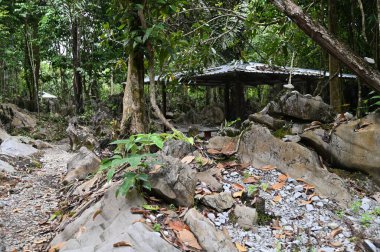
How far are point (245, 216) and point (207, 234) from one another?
52 cm

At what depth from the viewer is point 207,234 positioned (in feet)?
9.74

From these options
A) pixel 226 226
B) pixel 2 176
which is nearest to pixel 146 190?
pixel 226 226

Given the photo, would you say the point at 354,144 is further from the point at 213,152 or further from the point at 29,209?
the point at 29,209

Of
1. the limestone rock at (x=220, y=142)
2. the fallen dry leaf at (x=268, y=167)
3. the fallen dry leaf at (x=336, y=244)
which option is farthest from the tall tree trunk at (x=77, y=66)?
the fallen dry leaf at (x=336, y=244)

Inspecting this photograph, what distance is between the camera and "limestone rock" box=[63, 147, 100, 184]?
564 cm

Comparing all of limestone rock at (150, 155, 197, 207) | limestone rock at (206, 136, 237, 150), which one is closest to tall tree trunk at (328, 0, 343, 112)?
limestone rock at (206, 136, 237, 150)

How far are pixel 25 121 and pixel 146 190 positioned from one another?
39.7 feet

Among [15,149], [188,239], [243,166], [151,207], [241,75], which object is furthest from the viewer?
[241,75]

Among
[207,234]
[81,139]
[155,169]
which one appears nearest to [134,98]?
[155,169]

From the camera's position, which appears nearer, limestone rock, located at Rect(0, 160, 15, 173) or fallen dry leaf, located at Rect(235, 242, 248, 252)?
fallen dry leaf, located at Rect(235, 242, 248, 252)

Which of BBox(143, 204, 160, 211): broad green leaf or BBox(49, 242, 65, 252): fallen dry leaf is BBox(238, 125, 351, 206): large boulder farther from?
BBox(49, 242, 65, 252): fallen dry leaf

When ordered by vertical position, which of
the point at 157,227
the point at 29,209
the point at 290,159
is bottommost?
the point at 29,209

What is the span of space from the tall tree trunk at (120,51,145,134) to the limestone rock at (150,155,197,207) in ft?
6.16

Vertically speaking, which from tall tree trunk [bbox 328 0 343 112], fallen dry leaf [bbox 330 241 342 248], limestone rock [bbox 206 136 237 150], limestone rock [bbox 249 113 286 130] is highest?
tall tree trunk [bbox 328 0 343 112]
